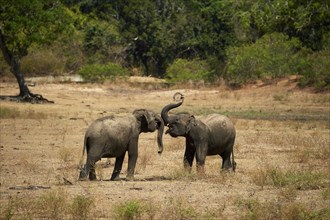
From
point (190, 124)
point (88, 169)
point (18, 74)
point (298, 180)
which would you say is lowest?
point (18, 74)

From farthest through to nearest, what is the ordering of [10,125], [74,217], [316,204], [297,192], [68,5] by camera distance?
1. [68,5]
2. [10,125]
3. [297,192]
4. [316,204]
5. [74,217]

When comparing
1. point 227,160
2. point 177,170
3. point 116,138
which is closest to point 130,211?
point 116,138

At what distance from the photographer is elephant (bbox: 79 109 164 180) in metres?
14.2

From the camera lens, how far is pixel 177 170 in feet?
48.6

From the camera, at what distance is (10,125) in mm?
25219

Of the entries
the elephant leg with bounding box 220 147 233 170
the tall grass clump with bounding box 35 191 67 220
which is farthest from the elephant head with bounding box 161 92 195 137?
the tall grass clump with bounding box 35 191 67 220

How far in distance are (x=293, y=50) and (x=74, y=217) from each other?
3727 cm

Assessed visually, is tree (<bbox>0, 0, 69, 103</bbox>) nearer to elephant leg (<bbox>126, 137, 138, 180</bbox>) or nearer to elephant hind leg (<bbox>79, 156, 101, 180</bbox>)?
elephant leg (<bbox>126, 137, 138, 180</bbox>)

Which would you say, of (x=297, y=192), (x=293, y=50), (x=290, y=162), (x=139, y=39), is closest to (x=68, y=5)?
(x=139, y=39)

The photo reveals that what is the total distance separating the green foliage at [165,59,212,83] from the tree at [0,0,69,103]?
14190mm

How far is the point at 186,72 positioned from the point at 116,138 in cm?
3478

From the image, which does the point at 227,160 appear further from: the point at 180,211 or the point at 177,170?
the point at 180,211

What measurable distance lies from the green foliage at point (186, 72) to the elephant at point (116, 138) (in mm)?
32778

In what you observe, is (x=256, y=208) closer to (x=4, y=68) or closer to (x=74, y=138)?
(x=74, y=138)
